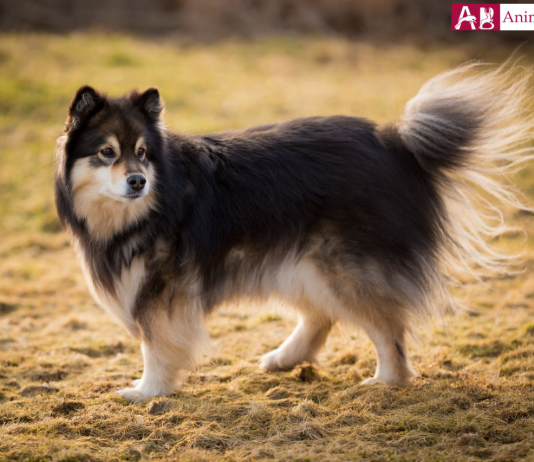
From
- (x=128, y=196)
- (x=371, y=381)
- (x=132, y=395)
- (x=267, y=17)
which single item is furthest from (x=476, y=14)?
(x=132, y=395)

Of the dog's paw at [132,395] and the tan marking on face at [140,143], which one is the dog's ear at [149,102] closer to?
the tan marking on face at [140,143]

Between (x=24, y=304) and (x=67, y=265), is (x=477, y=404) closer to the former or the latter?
(x=24, y=304)

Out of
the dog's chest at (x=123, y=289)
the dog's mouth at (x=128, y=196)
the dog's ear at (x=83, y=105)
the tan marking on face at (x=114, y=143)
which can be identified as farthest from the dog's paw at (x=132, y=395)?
the dog's ear at (x=83, y=105)

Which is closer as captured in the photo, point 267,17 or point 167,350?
point 167,350

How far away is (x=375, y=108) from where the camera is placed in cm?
1199

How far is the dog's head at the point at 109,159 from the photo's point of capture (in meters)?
4.11

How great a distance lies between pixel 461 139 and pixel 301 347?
1926 millimetres

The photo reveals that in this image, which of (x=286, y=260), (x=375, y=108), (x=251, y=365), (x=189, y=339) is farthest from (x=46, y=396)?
(x=375, y=108)

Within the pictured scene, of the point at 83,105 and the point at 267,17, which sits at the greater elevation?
the point at 267,17

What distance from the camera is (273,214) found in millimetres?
4332

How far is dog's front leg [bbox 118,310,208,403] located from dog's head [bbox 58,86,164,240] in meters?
0.71

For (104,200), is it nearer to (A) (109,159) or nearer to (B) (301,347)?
(A) (109,159)

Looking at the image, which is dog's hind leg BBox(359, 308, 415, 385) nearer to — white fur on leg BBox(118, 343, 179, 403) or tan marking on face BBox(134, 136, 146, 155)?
white fur on leg BBox(118, 343, 179, 403)

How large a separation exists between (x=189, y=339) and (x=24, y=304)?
270cm
